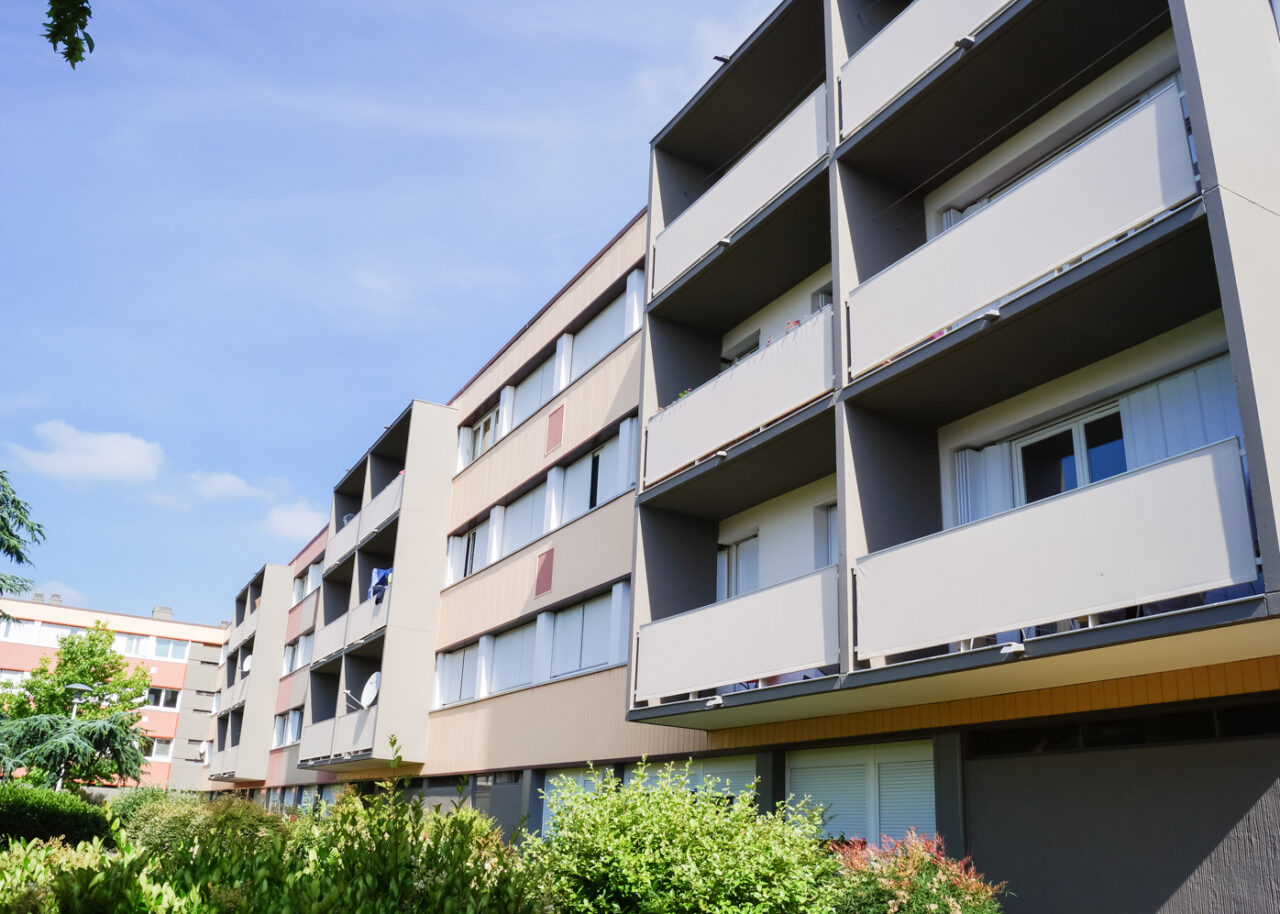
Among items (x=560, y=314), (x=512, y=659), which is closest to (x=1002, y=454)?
(x=512, y=659)

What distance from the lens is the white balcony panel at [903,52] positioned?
41.0 ft

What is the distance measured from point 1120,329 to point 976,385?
1.81 metres

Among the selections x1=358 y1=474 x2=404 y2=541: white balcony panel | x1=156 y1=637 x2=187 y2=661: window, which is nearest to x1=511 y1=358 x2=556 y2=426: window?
x1=358 y1=474 x2=404 y2=541: white balcony panel

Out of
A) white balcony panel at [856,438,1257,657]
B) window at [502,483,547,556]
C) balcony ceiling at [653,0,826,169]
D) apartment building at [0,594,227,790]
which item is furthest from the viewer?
apartment building at [0,594,227,790]

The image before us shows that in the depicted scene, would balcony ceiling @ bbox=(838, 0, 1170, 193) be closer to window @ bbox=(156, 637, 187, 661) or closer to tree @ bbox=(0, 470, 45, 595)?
tree @ bbox=(0, 470, 45, 595)

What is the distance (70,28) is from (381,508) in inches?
1031

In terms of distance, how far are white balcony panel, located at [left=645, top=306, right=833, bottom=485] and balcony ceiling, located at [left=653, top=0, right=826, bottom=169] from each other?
16.1 ft

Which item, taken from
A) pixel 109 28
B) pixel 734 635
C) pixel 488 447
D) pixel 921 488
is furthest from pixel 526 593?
pixel 109 28

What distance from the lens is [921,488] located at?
13156 millimetres

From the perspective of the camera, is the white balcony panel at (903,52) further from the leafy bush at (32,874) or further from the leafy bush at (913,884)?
the leafy bush at (32,874)

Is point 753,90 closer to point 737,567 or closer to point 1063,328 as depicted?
point 737,567

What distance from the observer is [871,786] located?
1323cm

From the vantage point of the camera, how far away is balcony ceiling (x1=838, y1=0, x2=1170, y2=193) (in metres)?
11.6

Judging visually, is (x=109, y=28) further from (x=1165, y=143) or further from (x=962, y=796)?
(x=962, y=796)
